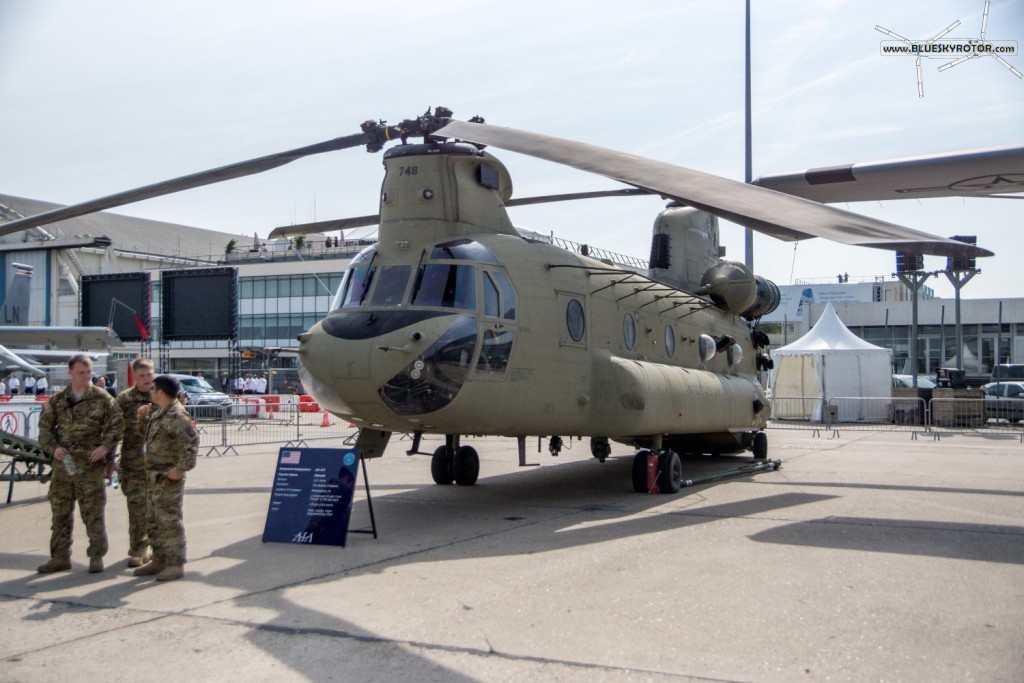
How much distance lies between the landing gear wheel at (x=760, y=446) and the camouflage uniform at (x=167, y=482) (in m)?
12.0

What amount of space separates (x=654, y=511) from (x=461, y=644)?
18.8 ft

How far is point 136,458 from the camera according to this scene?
846 centimetres

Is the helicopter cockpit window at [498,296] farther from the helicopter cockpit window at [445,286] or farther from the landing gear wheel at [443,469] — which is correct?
the landing gear wheel at [443,469]

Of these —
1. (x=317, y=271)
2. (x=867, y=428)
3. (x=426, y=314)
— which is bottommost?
(x=867, y=428)

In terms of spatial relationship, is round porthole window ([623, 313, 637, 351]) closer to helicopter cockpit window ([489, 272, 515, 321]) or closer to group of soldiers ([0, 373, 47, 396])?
helicopter cockpit window ([489, 272, 515, 321])

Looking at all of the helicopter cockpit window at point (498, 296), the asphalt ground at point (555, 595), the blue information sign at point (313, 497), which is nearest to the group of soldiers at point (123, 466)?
the asphalt ground at point (555, 595)

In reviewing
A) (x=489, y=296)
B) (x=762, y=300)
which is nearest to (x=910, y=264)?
(x=762, y=300)

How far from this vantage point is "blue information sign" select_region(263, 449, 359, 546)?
8875 mm

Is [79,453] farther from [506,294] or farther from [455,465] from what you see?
[455,465]

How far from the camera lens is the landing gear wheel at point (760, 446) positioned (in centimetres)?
1719

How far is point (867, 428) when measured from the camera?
28.6 metres

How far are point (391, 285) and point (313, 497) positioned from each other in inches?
103

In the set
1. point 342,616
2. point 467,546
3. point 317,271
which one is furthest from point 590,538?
point 317,271

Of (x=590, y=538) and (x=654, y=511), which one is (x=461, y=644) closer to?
(x=590, y=538)
